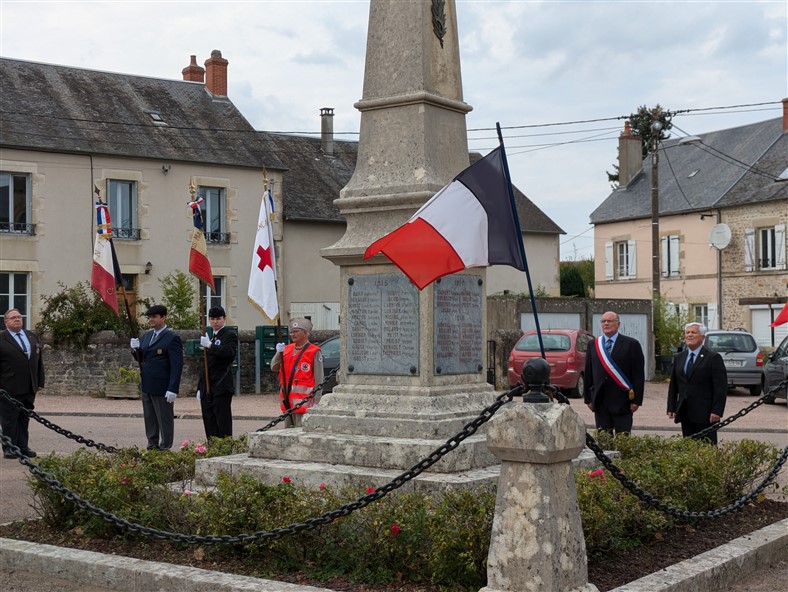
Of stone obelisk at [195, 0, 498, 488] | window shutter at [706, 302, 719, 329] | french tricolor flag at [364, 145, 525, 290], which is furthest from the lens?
window shutter at [706, 302, 719, 329]

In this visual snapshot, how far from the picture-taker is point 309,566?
20.6ft

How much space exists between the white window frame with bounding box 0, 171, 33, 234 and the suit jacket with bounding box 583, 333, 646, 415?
868 inches

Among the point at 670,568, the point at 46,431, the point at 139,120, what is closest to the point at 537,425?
the point at 670,568

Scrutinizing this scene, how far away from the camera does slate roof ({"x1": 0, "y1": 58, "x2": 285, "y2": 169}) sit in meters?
29.2

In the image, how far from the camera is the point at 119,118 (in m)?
31.2

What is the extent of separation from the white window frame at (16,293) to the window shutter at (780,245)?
25.2m

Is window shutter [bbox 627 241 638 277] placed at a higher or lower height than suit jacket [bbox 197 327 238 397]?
higher

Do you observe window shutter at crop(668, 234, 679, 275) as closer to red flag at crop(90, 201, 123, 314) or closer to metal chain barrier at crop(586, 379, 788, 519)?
red flag at crop(90, 201, 123, 314)

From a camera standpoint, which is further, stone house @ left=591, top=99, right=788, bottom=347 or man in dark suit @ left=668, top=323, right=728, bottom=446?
stone house @ left=591, top=99, right=788, bottom=347

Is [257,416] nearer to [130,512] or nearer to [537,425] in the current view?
[130,512]

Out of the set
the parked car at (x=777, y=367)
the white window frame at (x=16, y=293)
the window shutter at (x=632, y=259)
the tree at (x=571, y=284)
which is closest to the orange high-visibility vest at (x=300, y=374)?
the parked car at (x=777, y=367)

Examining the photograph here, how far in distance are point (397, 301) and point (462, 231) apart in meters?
1.50

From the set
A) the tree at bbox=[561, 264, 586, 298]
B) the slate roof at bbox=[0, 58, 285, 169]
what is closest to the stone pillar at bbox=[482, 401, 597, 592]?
the slate roof at bbox=[0, 58, 285, 169]

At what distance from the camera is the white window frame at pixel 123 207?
98.7 ft
